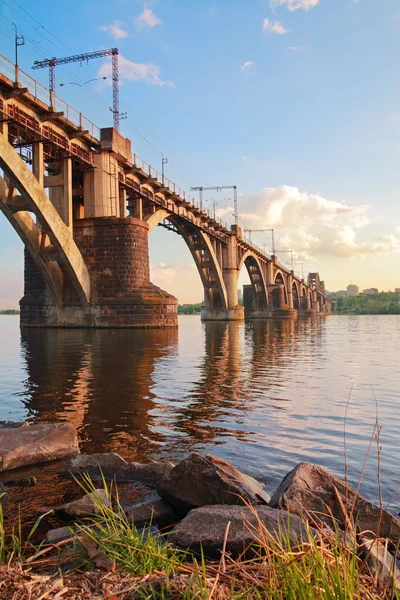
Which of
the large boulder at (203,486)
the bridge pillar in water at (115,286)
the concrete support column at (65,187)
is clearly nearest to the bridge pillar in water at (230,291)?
the bridge pillar in water at (115,286)

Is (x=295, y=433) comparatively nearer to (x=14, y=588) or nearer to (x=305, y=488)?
(x=305, y=488)

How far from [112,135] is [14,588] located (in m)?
37.4

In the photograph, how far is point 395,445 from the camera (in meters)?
6.65

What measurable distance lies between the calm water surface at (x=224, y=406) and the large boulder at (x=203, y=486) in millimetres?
1059

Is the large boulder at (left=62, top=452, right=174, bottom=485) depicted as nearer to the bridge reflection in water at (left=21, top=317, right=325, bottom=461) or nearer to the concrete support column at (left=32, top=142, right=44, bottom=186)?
the bridge reflection in water at (left=21, top=317, right=325, bottom=461)

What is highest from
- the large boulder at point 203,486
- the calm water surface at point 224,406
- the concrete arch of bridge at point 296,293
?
the concrete arch of bridge at point 296,293

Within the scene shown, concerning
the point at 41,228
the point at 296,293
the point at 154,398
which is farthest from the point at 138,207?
the point at 296,293

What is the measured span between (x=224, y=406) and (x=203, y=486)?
16.7ft

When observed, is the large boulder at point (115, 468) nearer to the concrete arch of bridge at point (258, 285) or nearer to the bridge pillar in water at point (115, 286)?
the bridge pillar in water at point (115, 286)

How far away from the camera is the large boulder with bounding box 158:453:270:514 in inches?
162

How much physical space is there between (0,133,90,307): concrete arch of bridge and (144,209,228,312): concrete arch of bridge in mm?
24769

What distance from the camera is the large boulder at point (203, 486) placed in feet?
13.5

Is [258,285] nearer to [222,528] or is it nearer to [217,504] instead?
[217,504]

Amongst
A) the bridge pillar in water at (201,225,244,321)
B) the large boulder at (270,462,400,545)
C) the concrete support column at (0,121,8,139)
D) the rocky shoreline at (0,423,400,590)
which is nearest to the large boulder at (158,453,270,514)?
the rocky shoreline at (0,423,400,590)
